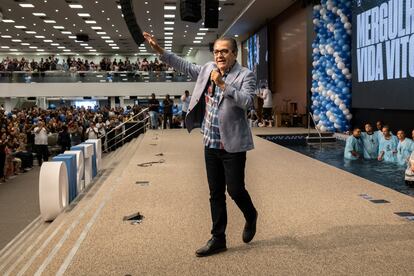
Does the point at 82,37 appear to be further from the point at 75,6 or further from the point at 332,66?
the point at 332,66

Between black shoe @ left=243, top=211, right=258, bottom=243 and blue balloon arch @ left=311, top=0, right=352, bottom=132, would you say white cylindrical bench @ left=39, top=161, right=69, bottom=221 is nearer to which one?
black shoe @ left=243, top=211, right=258, bottom=243

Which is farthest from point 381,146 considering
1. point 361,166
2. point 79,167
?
point 79,167

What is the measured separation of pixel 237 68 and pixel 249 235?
1225mm

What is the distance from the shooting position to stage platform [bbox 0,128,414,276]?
331 centimetres

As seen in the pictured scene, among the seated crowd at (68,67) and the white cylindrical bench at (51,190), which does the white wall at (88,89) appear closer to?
the seated crowd at (68,67)

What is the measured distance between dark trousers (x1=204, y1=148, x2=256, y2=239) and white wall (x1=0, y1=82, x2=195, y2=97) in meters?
29.6

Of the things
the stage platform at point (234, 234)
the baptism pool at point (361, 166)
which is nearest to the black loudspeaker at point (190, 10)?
the baptism pool at point (361, 166)

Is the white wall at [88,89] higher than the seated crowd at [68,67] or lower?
lower

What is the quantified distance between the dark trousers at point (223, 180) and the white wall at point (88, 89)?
29596 millimetres

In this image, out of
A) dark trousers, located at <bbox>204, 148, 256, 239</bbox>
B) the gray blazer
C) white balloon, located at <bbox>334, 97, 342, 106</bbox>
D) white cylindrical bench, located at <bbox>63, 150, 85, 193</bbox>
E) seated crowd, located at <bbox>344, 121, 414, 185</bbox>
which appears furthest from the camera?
white balloon, located at <bbox>334, 97, 342, 106</bbox>

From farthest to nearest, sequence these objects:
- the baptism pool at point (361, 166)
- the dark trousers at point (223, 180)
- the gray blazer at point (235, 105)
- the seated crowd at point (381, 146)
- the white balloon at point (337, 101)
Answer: the white balloon at point (337, 101), the seated crowd at point (381, 146), the baptism pool at point (361, 166), the dark trousers at point (223, 180), the gray blazer at point (235, 105)

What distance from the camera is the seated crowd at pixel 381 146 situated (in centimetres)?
937

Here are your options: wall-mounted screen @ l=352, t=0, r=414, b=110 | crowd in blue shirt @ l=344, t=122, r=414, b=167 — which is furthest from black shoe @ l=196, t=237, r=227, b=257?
wall-mounted screen @ l=352, t=0, r=414, b=110

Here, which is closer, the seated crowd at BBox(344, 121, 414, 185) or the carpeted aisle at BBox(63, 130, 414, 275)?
the carpeted aisle at BBox(63, 130, 414, 275)
